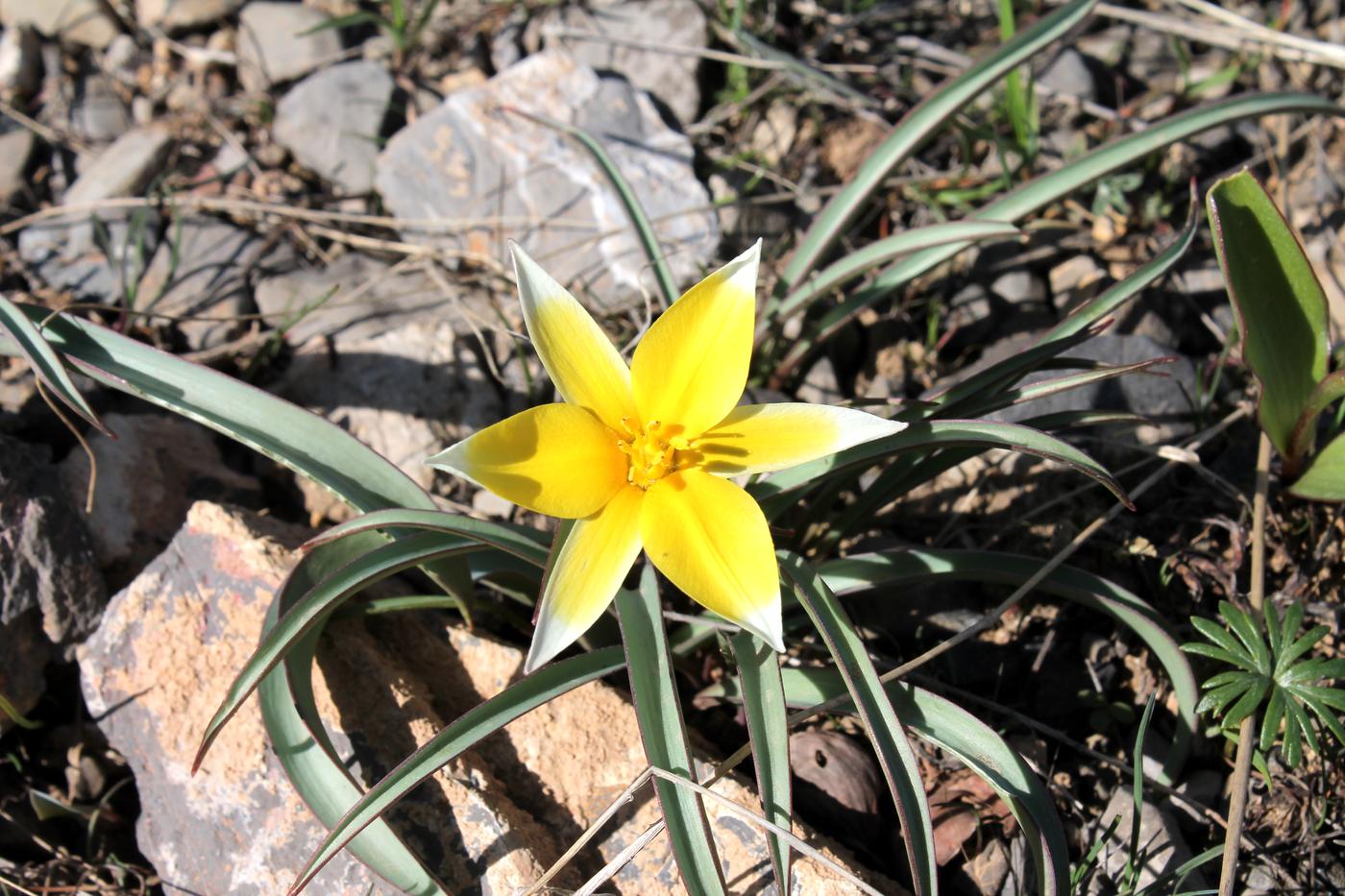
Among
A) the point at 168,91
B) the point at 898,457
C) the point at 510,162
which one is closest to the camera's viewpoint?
the point at 898,457

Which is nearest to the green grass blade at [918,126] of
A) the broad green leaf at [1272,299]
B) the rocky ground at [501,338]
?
the rocky ground at [501,338]

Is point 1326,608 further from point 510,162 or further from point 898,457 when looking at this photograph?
point 510,162

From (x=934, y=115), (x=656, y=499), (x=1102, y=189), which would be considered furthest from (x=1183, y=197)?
(x=656, y=499)

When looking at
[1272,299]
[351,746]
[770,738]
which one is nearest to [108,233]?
[351,746]

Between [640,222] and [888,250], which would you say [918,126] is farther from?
[640,222]

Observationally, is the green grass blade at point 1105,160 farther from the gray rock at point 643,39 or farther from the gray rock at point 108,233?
the gray rock at point 108,233

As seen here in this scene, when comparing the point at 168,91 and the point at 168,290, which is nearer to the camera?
the point at 168,290
